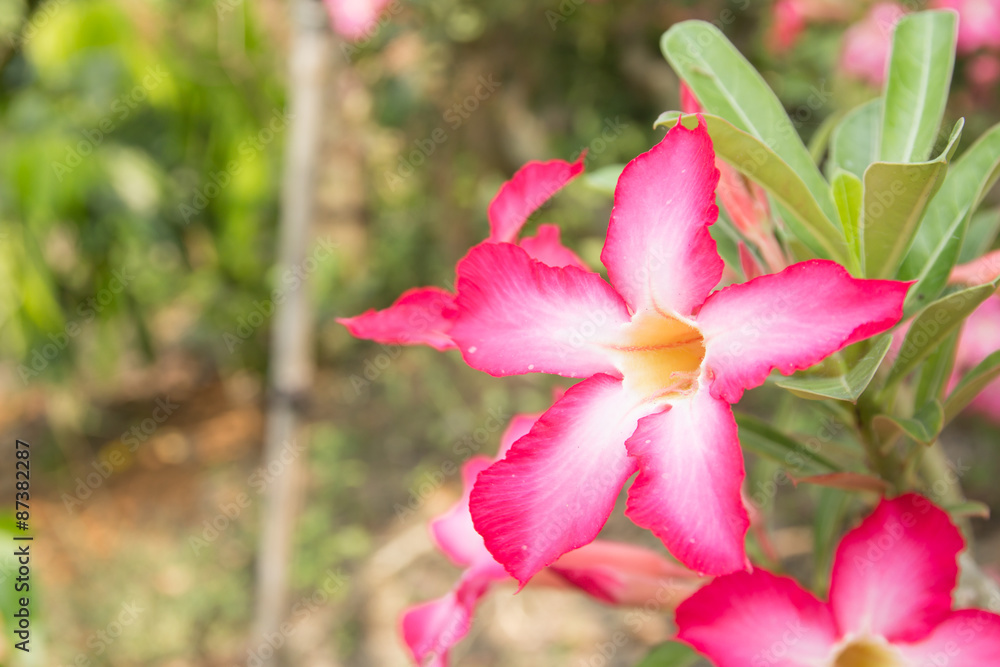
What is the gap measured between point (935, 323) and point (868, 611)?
→ 158mm

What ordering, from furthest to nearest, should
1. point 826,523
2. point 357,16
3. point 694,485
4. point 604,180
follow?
point 357,16
point 826,523
point 604,180
point 694,485

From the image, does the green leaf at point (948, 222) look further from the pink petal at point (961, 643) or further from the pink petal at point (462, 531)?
the pink petal at point (462, 531)

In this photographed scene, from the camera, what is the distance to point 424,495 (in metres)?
2.44

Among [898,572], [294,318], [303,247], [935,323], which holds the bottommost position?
[294,318]

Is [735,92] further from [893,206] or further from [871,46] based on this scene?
A: [871,46]

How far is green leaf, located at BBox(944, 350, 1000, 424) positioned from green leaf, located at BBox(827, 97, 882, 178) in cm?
16

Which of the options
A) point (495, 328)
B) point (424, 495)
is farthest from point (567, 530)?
point (424, 495)

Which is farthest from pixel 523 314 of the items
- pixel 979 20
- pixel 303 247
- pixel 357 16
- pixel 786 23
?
pixel 357 16

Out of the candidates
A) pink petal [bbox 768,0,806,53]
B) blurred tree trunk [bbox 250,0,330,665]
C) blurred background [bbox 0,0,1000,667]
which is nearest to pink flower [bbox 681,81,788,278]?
blurred background [bbox 0,0,1000,667]

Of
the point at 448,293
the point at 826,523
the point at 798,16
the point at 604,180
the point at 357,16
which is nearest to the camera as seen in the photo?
the point at 448,293

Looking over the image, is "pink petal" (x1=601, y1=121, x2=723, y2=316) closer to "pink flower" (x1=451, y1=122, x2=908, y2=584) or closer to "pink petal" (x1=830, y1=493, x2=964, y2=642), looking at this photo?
"pink flower" (x1=451, y1=122, x2=908, y2=584)

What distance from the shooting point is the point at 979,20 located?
1.41 m

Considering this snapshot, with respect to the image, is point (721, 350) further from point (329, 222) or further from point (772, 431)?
point (329, 222)

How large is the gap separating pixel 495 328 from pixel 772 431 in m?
0.25
